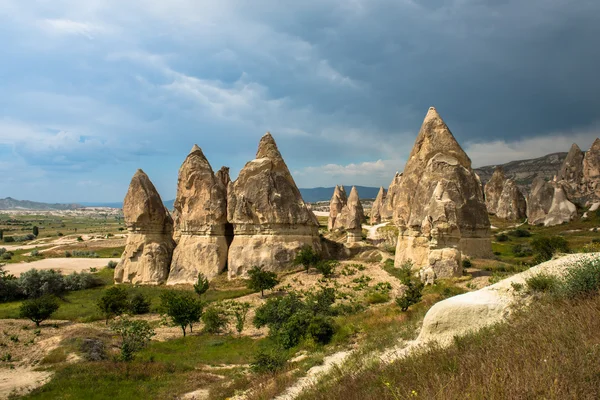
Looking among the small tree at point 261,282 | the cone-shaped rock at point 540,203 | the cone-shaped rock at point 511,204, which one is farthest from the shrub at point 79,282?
the cone-shaped rock at point 511,204

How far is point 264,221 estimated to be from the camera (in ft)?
80.7

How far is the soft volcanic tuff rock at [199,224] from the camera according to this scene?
25.5 m

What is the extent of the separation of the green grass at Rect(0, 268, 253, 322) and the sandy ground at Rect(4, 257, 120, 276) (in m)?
11.5

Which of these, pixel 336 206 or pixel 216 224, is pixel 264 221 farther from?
pixel 336 206

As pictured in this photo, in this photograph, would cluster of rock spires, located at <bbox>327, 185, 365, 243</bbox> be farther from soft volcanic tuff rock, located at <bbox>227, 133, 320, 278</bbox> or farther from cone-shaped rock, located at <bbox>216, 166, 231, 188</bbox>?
cone-shaped rock, located at <bbox>216, 166, 231, 188</bbox>

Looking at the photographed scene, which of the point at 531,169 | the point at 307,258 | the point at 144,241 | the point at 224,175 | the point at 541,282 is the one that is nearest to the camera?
the point at 541,282

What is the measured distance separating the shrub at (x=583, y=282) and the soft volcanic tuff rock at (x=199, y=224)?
2163cm

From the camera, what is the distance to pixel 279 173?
88.1 ft

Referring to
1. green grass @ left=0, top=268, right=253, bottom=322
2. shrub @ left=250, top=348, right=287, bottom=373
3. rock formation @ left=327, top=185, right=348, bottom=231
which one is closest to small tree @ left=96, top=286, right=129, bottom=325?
green grass @ left=0, top=268, right=253, bottom=322

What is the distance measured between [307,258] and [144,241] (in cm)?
1248

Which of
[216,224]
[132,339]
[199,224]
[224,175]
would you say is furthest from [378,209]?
[132,339]

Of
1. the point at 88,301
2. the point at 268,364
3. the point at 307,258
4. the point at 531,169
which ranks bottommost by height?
the point at 88,301

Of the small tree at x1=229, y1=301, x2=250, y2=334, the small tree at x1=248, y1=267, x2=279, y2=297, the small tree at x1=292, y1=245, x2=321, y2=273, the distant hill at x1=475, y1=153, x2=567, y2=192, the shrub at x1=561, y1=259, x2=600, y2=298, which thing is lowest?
the small tree at x1=229, y1=301, x2=250, y2=334

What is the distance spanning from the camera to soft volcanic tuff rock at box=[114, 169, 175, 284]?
1036 inches
